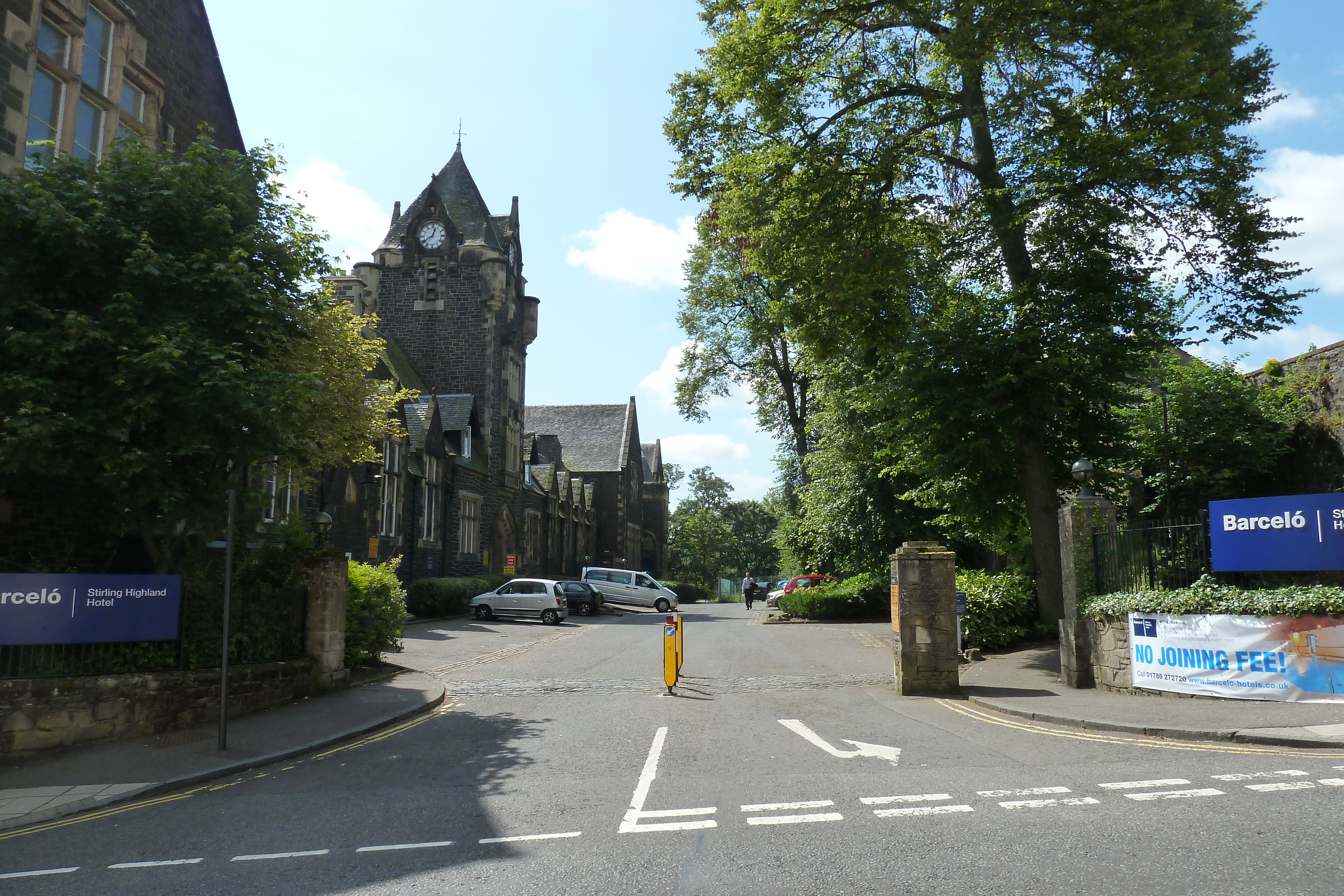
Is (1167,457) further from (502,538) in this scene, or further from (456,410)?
(502,538)

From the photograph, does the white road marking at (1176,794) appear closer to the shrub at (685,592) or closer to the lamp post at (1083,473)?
the lamp post at (1083,473)

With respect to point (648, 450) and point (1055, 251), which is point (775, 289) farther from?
point (648, 450)

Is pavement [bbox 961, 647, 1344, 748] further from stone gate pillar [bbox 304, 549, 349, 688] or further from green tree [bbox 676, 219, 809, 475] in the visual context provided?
green tree [bbox 676, 219, 809, 475]

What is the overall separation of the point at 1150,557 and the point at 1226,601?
1550mm

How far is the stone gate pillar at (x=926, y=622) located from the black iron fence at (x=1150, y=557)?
2265 millimetres

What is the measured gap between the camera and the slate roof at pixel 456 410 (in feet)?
127

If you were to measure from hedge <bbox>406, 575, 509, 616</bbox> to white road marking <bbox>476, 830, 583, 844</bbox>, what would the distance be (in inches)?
964

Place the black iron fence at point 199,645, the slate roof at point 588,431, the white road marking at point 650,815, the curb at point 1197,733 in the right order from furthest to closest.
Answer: the slate roof at point 588,431
the black iron fence at point 199,645
the curb at point 1197,733
the white road marking at point 650,815

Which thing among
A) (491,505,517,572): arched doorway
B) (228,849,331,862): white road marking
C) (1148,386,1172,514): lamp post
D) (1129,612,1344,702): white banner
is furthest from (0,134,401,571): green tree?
(491,505,517,572): arched doorway

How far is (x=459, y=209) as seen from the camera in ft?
143

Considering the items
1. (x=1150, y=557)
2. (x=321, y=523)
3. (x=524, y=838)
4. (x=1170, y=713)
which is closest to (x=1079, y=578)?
(x=1150, y=557)

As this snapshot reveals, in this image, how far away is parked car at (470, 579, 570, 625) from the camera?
30.0 meters

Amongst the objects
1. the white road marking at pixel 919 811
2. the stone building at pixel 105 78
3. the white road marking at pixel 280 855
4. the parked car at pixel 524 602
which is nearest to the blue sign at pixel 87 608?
the white road marking at pixel 280 855

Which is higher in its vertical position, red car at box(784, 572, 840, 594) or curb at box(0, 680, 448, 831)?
red car at box(784, 572, 840, 594)
